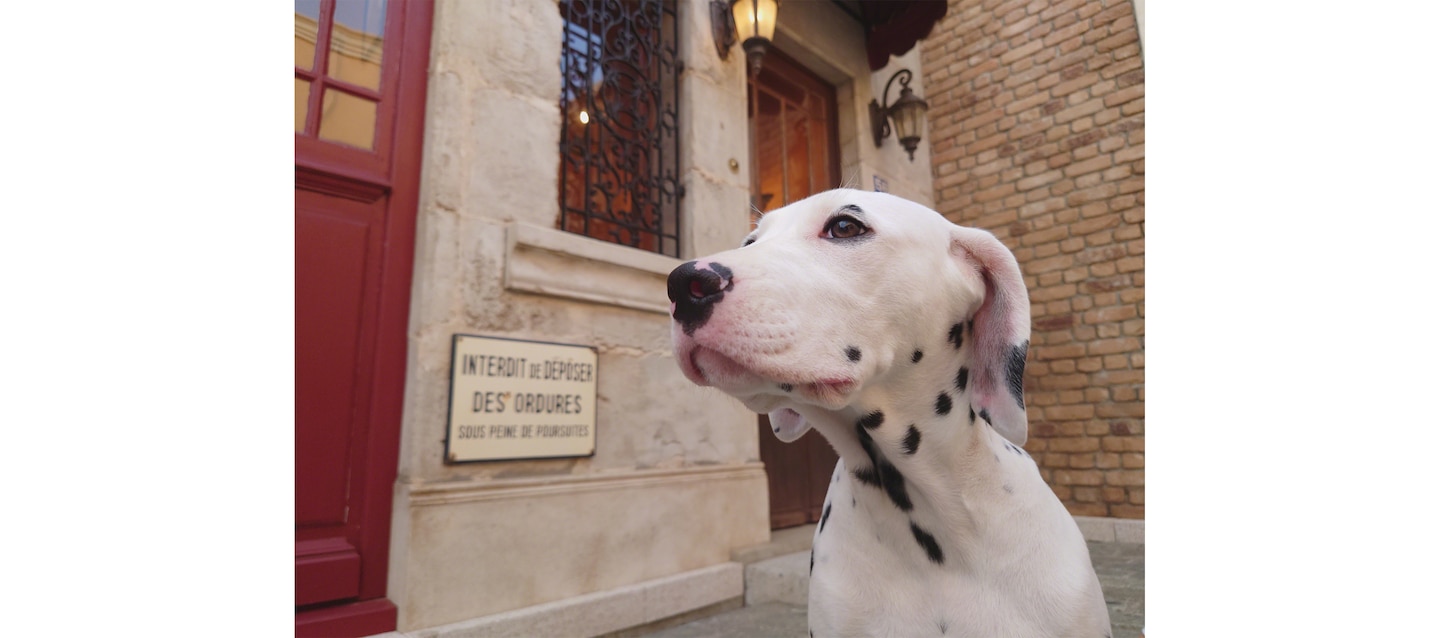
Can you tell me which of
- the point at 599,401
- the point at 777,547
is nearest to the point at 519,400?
the point at 599,401

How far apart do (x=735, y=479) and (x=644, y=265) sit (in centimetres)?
136

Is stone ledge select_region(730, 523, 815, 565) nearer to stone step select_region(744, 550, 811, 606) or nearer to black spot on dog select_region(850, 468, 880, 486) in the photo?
stone step select_region(744, 550, 811, 606)

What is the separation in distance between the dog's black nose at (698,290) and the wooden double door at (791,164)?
325 cm

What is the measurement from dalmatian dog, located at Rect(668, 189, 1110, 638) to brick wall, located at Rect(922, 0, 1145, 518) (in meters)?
3.59

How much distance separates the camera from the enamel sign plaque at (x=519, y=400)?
2.59m

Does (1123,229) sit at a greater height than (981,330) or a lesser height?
greater

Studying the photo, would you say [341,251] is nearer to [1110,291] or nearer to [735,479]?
[735,479]

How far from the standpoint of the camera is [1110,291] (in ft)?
15.1

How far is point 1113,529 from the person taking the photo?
4340mm

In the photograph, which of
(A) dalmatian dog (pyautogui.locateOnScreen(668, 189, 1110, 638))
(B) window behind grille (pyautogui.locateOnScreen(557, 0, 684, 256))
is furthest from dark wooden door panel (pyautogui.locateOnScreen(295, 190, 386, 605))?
(A) dalmatian dog (pyautogui.locateOnScreen(668, 189, 1110, 638))

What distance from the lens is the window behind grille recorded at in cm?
336

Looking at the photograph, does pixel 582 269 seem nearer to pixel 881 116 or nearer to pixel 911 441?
pixel 911 441

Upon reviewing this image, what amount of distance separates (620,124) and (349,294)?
1.74 metres

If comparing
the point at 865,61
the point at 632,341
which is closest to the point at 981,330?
the point at 632,341
